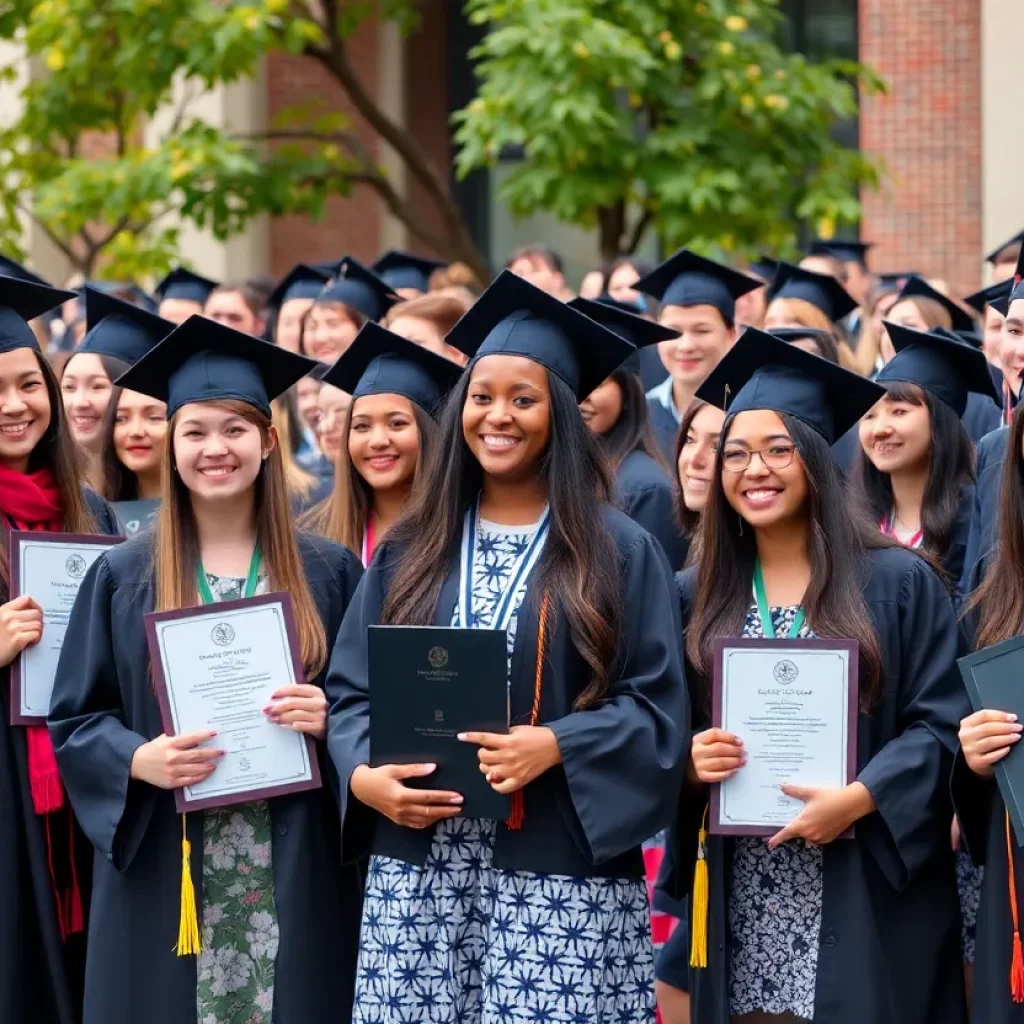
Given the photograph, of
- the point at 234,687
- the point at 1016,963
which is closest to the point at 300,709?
the point at 234,687

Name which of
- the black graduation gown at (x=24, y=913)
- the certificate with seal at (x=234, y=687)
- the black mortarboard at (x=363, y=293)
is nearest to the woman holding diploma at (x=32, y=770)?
the black graduation gown at (x=24, y=913)

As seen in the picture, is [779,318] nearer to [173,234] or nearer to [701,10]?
[701,10]

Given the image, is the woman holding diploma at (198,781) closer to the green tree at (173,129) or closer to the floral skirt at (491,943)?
the floral skirt at (491,943)

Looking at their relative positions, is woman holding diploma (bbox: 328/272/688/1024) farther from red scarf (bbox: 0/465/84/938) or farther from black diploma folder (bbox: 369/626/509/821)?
red scarf (bbox: 0/465/84/938)

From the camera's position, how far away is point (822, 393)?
4773 mm

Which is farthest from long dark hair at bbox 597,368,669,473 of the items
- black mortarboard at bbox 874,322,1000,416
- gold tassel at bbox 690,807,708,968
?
gold tassel at bbox 690,807,708,968

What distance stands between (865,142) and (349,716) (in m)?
11.3

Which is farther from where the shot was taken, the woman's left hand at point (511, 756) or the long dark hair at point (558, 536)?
the long dark hair at point (558, 536)

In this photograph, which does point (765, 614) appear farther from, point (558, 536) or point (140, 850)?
point (140, 850)

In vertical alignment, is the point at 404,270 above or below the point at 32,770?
above

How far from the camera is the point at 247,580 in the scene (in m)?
4.83

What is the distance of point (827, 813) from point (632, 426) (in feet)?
8.20

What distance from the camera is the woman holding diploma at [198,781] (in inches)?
182

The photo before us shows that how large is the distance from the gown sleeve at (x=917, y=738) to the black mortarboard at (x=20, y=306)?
2518 mm
